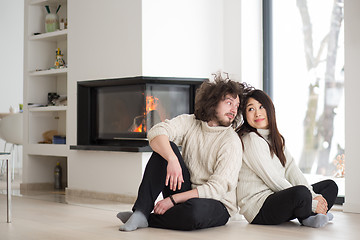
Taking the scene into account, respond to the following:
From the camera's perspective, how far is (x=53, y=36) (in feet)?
18.1

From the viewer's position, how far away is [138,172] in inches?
180

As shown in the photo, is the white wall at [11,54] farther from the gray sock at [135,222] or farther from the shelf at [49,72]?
the gray sock at [135,222]

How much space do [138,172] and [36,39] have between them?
6.51 feet

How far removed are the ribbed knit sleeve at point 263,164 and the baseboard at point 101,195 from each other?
1586mm

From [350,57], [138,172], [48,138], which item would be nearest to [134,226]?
[138,172]

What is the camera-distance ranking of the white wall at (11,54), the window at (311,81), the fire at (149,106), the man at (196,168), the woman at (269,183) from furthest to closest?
the white wall at (11,54), the fire at (149,106), the window at (311,81), the woman at (269,183), the man at (196,168)

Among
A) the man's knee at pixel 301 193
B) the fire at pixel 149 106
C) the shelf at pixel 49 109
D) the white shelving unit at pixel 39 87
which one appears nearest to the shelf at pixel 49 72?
the white shelving unit at pixel 39 87

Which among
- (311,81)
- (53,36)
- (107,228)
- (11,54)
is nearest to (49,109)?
(53,36)

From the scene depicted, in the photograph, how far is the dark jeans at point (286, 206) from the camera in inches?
120

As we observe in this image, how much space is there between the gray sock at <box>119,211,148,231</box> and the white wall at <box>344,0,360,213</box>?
1.60 metres

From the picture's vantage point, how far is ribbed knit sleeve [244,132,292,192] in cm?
318

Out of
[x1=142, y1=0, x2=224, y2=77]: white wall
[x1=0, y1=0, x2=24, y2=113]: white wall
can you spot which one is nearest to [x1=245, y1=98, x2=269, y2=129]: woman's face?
[x1=142, y1=0, x2=224, y2=77]: white wall

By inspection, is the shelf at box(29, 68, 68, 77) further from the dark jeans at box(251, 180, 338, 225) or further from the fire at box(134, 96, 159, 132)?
the dark jeans at box(251, 180, 338, 225)

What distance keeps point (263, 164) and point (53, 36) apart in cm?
305
